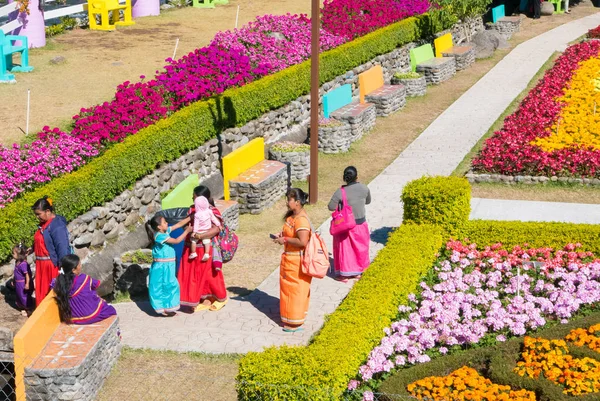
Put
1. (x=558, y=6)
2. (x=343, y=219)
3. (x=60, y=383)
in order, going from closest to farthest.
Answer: (x=60, y=383)
(x=343, y=219)
(x=558, y=6)

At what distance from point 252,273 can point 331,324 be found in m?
3.37

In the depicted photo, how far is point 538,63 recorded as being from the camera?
→ 26.4 meters

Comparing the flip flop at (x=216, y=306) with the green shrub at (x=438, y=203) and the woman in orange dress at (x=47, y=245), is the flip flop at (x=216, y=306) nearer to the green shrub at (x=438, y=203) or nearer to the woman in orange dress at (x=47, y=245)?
the woman in orange dress at (x=47, y=245)

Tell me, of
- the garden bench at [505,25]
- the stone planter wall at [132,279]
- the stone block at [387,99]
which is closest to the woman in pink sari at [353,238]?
the stone planter wall at [132,279]

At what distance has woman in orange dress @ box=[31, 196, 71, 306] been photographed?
11219 mm

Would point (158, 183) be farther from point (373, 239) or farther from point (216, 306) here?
point (216, 306)

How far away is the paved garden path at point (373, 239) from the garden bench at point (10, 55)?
8.00 metres

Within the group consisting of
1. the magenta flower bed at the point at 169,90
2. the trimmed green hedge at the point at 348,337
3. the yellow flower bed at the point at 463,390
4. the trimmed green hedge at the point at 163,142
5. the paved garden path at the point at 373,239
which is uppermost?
the magenta flower bed at the point at 169,90

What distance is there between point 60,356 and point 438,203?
17.8ft

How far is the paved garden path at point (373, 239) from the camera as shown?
11.1 meters

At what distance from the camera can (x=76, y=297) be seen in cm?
1051

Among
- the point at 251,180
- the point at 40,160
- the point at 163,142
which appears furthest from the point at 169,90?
the point at 40,160

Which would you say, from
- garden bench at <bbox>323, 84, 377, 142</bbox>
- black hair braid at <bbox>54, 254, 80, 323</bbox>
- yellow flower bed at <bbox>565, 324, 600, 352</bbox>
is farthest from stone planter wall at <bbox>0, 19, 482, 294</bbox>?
yellow flower bed at <bbox>565, 324, 600, 352</bbox>

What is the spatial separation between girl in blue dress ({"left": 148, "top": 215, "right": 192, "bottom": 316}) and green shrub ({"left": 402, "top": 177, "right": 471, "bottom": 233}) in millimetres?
3296
